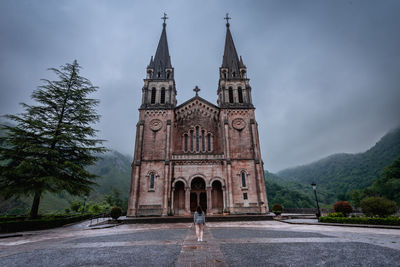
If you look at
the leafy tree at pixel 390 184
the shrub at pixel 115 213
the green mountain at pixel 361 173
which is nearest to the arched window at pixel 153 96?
the shrub at pixel 115 213

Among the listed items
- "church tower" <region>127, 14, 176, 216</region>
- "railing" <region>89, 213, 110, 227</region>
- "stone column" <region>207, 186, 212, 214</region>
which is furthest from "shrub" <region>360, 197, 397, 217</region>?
"railing" <region>89, 213, 110, 227</region>

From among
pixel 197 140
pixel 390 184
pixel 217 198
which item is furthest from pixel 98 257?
pixel 390 184

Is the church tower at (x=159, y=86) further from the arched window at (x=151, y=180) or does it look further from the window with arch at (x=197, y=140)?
the arched window at (x=151, y=180)

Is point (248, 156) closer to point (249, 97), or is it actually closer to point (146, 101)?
point (249, 97)

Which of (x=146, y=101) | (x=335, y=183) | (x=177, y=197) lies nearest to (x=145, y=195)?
(x=177, y=197)

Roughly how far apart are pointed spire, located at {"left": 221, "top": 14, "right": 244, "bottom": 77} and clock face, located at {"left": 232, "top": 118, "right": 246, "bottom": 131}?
8.57 m

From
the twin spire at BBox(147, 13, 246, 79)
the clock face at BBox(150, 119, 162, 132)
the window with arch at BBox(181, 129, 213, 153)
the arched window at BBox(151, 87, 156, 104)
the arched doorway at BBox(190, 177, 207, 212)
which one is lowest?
the arched doorway at BBox(190, 177, 207, 212)

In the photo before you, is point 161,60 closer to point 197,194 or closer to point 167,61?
point 167,61

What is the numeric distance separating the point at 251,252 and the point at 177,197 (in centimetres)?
1837

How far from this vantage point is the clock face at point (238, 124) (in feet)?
85.1

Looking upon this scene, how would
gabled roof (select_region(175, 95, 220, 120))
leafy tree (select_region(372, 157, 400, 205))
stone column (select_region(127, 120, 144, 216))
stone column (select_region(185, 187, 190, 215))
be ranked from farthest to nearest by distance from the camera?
leafy tree (select_region(372, 157, 400, 205)), gabled roof (select_region(175, 95, 220, 120)), stone column (select_region(185, 187, 190, 215)), stone column (select_region(127, 120, 144, 216))

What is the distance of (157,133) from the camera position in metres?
25.4

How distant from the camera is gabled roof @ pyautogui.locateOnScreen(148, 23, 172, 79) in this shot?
30236 millimetres

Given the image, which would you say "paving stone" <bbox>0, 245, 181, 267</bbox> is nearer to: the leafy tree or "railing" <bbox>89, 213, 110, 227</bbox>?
"railing" <bbox>89, 213, 110, 227</bbox>
